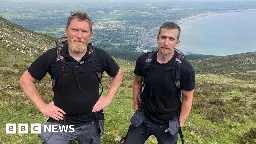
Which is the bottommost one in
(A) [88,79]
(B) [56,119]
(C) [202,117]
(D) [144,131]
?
(C) [202,117]

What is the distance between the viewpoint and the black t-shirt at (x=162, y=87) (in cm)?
929

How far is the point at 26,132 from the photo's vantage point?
52.4 ft

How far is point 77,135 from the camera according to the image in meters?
8.76

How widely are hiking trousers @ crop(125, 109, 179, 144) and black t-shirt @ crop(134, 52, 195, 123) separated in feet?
0.61

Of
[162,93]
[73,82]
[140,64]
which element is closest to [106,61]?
[73,82]

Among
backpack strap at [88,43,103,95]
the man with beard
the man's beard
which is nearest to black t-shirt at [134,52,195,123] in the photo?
the man with beard

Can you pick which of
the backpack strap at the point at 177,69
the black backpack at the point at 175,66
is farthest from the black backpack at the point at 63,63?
the backpack strap at the point at 177,69

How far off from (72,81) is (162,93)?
260 centimetres

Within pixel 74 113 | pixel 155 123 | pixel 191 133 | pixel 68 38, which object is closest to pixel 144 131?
pixel 155 123

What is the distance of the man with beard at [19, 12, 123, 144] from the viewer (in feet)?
27.3

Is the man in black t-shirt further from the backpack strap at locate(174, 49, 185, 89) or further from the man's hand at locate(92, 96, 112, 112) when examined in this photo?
the man's hand at locate(92, 96, 112, 112)

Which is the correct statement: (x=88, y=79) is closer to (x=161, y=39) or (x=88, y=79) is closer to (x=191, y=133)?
(x=161, y=39)

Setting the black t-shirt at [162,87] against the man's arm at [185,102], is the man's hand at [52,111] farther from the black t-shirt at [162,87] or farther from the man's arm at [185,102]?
the man's arm at [185,102]

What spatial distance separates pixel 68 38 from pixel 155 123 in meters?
3.61
